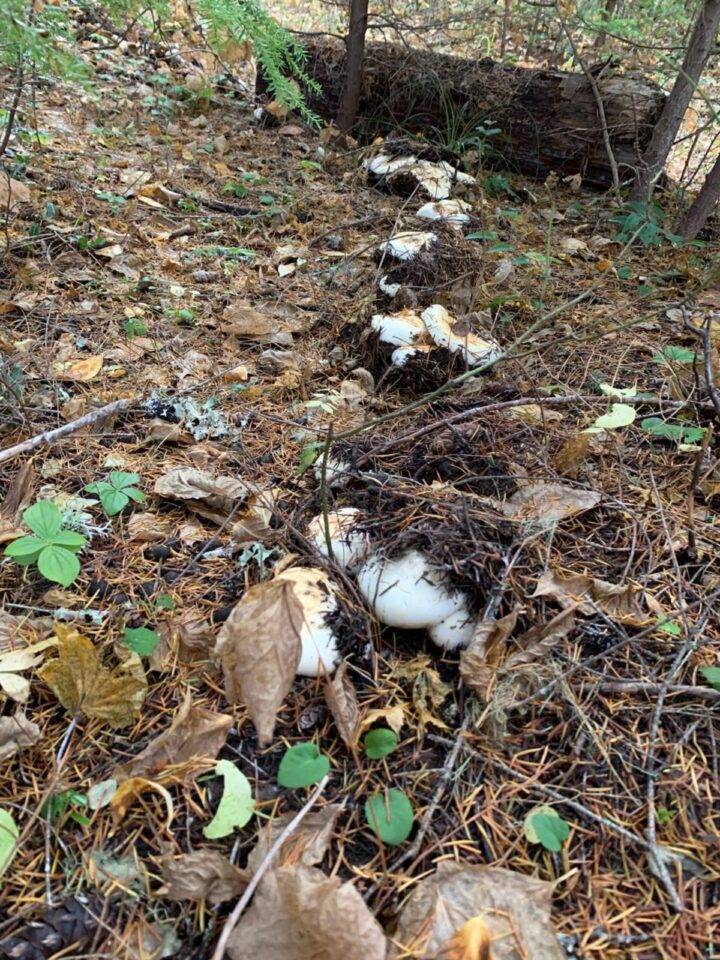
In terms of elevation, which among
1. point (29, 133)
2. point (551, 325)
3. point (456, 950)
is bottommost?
point (456, 950)

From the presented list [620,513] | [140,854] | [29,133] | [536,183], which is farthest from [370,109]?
[140,854]

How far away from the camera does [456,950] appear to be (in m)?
1.10

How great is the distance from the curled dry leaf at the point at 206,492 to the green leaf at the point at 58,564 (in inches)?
19.4

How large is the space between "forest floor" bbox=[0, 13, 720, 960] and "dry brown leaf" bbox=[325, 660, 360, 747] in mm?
12

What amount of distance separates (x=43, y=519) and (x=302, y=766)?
0.92 metres

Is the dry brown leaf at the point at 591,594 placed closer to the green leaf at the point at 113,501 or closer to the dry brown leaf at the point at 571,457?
the dry brown leaf at the point at 571,457

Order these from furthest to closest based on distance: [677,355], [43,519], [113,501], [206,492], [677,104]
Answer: [677,104]
[677,355]
[206,492]
[113,501]
[43,519]

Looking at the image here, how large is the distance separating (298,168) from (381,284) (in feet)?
7.98

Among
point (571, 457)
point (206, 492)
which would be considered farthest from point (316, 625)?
point (571, 457)

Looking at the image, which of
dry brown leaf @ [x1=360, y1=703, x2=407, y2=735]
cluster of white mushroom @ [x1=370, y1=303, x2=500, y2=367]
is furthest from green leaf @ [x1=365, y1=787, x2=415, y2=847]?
cluster of white mushroom @ [x1=370, y1=303, x2=500, y2=367]

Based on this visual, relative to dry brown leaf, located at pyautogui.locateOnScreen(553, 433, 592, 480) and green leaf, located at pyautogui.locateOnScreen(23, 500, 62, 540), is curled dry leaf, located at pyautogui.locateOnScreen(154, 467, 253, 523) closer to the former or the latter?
green leaf, located at pyautogui.locateOnScreen(23, 500, 62, 540)

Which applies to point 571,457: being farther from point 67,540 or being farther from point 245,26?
point 245,26

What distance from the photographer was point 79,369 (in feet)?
8.75

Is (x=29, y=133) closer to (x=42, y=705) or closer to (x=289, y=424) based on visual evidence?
(x=289, y=424)
